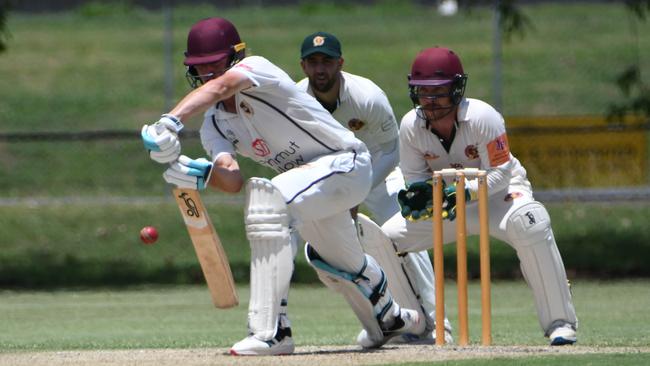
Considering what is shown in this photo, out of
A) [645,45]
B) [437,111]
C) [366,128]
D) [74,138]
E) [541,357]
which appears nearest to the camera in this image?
[541,357]

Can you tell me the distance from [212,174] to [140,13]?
17986 millimetres

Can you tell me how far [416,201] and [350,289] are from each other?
0.57 metres

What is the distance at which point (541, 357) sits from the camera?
Answer: 18.6ft

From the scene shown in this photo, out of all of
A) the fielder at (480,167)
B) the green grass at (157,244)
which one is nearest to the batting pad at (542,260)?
the fielder at (480,167)

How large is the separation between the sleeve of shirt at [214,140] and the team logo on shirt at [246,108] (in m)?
0.27

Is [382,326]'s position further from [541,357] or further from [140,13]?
[140,13]

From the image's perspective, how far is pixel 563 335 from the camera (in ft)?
21.2

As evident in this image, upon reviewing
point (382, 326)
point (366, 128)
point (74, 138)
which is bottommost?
point (74, 138)

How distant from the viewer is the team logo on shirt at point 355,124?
7.54 metres

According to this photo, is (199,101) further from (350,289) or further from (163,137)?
(350,289)

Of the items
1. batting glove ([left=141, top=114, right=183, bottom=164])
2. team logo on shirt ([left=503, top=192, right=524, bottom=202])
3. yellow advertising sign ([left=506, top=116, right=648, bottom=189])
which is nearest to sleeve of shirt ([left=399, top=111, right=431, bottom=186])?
team logo on shirt ([left=503, top=192, right=524, bottom=202])

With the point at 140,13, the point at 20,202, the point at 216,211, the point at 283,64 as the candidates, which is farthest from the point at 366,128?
the point at 140,13

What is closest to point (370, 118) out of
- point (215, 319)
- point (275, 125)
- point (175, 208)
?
point (275, 125)

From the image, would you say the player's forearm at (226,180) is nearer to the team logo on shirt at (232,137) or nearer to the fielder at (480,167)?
the team logo on shirt at (232,137)
